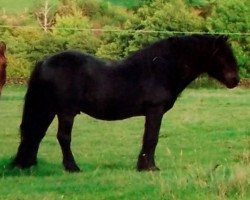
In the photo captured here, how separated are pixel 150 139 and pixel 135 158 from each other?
66.4 inches

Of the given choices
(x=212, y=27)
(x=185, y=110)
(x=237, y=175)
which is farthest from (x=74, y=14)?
(x=237, y=175)

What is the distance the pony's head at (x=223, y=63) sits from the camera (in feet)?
34.7

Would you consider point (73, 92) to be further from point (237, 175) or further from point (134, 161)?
point (237, 175)

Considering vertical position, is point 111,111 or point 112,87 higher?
point 112,87

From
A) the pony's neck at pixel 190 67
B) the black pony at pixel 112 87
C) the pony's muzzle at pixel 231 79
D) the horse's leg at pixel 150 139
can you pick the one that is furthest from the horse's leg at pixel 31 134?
the pony's muzzle at pixel 231 79

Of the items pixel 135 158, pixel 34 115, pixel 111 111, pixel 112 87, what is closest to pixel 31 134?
pixel 34 115

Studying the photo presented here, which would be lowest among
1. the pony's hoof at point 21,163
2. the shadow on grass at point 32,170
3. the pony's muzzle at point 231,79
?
the shadow on grass at point 32,170

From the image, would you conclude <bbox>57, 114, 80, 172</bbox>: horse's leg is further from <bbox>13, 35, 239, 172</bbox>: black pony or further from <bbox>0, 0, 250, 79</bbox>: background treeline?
<bbox>0, 0, 250, 79</bbox>: background treeline

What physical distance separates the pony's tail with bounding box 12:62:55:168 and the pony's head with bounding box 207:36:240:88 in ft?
7.39

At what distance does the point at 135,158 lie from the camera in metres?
12.2

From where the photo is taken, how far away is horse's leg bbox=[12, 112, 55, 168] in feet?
33.9

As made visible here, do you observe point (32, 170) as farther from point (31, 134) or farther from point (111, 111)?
point (111, 111)

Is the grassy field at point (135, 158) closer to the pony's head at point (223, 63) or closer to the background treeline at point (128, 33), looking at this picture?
the pony's head at point (223, 63)

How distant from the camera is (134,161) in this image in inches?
461
